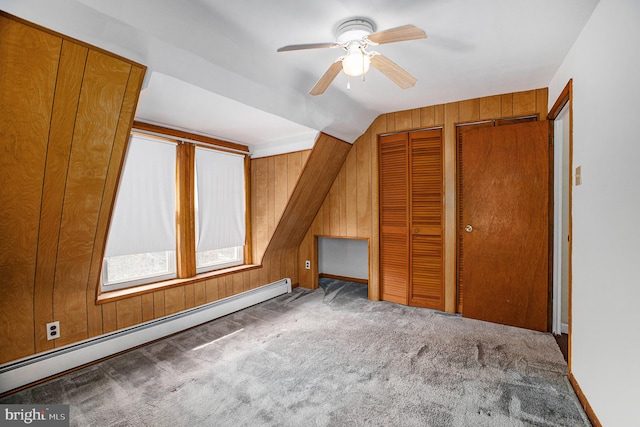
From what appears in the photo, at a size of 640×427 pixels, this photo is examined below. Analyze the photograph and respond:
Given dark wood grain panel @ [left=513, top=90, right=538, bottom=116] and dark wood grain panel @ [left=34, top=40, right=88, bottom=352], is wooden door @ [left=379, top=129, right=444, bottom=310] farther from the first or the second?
dark wood grain panel @ [left=34, top=40, right=88, bottom=352]

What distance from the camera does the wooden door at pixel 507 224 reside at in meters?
2.73

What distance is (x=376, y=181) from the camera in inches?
140

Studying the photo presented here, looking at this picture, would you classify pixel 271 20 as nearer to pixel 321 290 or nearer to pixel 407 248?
pixel 407 248

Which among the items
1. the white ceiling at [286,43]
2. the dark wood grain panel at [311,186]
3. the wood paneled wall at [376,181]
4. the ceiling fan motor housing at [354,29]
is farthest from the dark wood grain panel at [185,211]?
the ceiling fan motor housing at [354,29]

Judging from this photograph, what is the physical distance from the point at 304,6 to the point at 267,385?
2.28m

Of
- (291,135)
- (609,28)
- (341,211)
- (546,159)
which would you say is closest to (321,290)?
(341,211)

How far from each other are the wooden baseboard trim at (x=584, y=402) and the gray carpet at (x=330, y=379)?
0.04 meters

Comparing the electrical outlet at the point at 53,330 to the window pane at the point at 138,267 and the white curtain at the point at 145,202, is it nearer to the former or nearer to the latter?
the window pane at the point at 138,267

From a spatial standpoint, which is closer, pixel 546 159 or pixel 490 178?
pixel 546 159

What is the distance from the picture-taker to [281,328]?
286 centimetres

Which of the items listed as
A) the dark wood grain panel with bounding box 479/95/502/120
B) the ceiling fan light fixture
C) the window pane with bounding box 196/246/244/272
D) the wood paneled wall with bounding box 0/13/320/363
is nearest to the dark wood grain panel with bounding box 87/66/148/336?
the wood paneled wall with bounding box 0/13/320/363

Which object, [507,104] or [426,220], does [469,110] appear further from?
[426,220]

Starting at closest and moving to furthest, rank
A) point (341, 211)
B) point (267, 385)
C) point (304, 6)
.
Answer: point (304, 6) < point (267, 385) < point (341, 211)

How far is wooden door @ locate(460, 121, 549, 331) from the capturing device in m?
2.73
